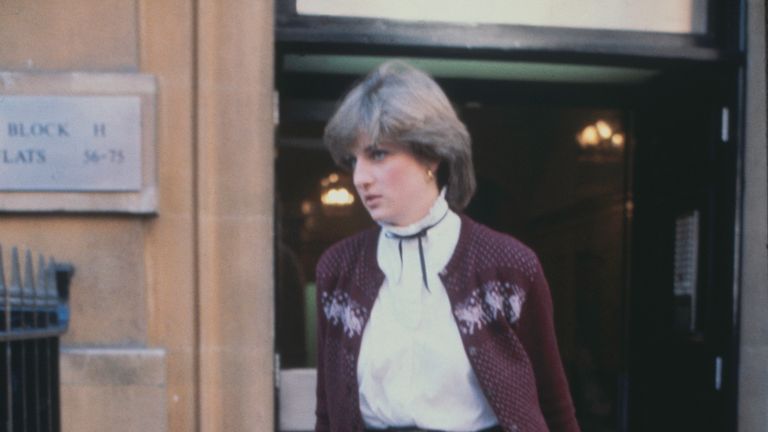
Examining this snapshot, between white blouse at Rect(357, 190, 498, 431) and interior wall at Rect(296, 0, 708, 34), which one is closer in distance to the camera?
white blouse at Rect(357, 190, 498, 431)

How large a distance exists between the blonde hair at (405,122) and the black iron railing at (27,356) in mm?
1395

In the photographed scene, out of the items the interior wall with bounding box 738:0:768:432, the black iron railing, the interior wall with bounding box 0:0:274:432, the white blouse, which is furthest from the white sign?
the interior wall with bounding box 738:0:768:432

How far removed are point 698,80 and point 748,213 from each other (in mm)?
854

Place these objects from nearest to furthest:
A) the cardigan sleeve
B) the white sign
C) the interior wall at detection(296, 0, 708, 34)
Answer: the cardigan sleeve, the white sign, the interior wall at detection(296, 0, 708, 34)

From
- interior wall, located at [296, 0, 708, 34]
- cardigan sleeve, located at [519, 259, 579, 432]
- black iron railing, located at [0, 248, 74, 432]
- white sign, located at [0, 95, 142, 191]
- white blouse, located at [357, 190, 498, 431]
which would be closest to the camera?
white blouse, located at [357, 190, 498, 431]

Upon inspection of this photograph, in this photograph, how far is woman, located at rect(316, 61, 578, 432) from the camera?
2332 mm

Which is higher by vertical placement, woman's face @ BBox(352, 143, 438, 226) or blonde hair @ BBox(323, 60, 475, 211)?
blonde hair @ BBox(323, 60, 475, 211)

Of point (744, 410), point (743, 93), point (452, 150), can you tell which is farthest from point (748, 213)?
→ point (452, 150)

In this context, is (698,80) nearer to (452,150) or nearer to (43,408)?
(452,150)

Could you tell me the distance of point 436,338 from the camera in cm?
236

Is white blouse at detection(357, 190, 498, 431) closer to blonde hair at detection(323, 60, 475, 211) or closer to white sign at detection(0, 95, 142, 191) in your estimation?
blonde hair at detection(323, 60, 475, 211)

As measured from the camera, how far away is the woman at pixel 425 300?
2332 mm

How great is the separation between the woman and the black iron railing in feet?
4.14

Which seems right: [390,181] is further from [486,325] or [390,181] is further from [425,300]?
[486,325]
